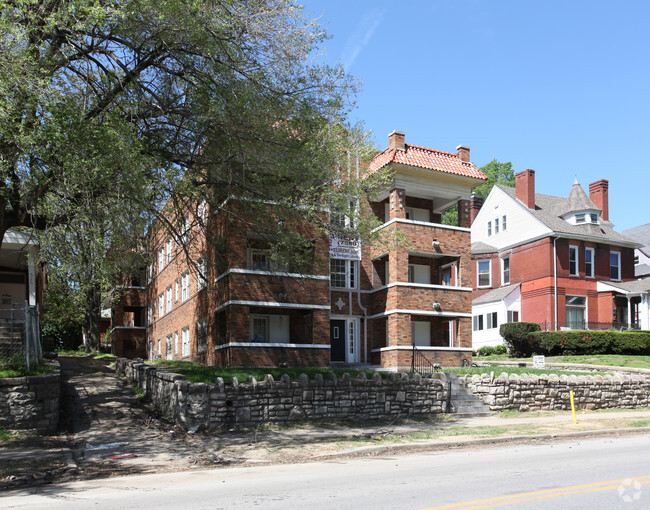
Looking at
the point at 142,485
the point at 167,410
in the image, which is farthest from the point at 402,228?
the point at 142,485

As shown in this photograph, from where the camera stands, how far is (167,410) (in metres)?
15.3

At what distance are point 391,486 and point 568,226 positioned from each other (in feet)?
117

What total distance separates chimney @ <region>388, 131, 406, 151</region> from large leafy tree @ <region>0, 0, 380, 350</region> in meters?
9.47

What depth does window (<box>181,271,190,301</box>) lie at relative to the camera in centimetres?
2892

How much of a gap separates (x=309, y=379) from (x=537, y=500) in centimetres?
907

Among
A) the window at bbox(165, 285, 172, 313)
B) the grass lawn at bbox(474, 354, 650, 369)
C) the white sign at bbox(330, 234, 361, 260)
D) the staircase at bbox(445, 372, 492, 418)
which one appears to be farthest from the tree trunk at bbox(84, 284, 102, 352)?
the grass lawn at bbox(474, 354, 650, 369)

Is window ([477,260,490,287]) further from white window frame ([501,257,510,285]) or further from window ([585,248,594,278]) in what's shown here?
window ([585,248,594,278])

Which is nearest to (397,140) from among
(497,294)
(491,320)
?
(497,294)

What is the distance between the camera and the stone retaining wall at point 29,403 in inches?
490

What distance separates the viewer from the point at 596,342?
104ft

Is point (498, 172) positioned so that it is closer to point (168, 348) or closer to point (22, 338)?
point (168, 348)

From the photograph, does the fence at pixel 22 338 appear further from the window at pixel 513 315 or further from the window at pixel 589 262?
the window at pixel 589 262

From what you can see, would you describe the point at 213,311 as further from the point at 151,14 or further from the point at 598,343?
the point at 598,343

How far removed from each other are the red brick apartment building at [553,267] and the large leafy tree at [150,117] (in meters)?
24.6
